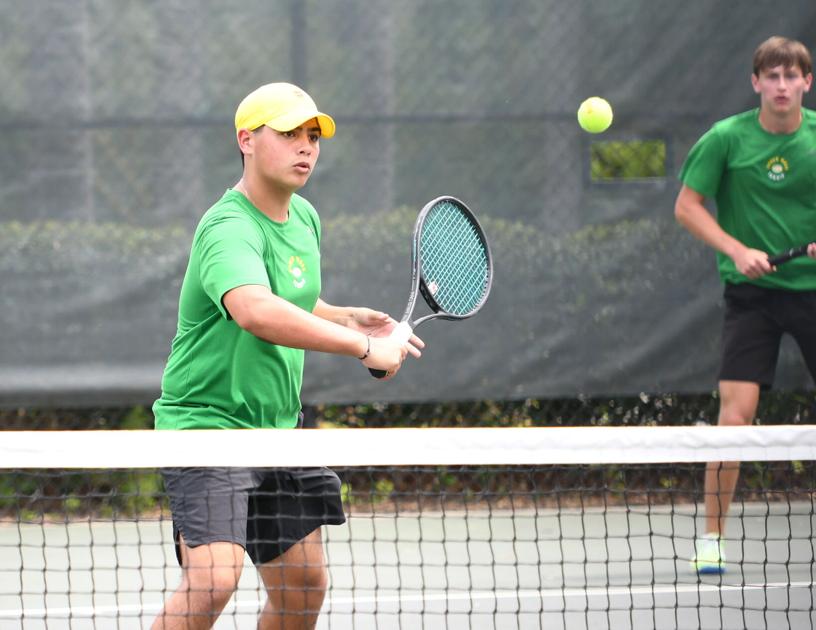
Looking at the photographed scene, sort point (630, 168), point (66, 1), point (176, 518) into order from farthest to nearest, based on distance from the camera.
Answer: point (630, 168)
point (66, 1)
point (176, 518)

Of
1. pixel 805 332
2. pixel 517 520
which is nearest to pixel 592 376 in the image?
pixel 517 520

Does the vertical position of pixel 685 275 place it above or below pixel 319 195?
below

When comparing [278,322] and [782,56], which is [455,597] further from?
[782,56]

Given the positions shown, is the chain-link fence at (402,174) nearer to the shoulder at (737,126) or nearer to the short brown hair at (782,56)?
the shoulder at (737,126)

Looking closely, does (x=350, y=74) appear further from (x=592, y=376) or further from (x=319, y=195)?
(x=592, y=376)

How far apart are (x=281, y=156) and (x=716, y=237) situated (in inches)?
73.2

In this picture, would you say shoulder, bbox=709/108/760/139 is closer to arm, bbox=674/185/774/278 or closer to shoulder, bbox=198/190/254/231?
arm, bbox=674/185/774/278

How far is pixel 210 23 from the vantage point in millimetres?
4879

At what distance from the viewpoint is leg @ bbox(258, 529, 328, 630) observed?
2.64 metres

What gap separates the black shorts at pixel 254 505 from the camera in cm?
250

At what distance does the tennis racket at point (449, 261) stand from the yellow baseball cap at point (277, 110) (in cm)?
42

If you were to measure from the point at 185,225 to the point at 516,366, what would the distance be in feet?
4.37

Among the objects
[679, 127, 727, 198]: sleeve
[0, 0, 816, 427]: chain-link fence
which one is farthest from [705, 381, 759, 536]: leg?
[0, 0, 816, 427]: chain-link fence

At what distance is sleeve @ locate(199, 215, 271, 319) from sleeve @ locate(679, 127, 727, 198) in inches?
78.5
